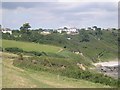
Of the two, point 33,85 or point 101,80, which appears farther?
point 101,80

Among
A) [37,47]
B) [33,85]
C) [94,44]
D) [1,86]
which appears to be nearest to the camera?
[1,86]

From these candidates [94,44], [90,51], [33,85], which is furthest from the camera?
[94,44]

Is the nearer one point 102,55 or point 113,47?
point 102,55

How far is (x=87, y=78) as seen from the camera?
5272 cm

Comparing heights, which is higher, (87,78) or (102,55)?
(87,78)

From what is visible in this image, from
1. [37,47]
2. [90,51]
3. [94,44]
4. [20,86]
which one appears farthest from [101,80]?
[94,44]

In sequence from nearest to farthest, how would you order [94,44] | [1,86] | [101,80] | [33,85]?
[1,86], [33,85], [101,80], [94,44]

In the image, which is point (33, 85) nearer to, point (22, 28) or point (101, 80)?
point (101, 80)

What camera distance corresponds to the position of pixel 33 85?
1398 inches

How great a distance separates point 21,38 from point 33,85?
115m

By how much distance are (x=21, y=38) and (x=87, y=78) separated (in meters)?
98.6

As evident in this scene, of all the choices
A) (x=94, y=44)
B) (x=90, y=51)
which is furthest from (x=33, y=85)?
(x=94, y=44)

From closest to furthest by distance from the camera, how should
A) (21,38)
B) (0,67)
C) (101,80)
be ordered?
(0,67)
(101,80)
(21,38)

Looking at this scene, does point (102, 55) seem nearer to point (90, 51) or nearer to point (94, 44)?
point (90, 51)
